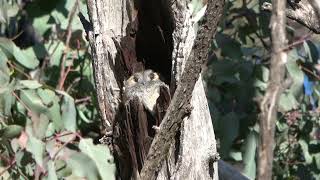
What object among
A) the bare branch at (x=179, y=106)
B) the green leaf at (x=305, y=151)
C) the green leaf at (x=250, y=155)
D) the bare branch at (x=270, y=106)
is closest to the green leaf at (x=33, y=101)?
the green leaf at (x=250, y=155)

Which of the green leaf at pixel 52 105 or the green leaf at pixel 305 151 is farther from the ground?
the green leaf at pixel 52 105

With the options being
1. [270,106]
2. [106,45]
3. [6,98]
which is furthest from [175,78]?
[6,98]

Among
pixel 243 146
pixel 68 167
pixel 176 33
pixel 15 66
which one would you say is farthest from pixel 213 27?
pixel 15 66

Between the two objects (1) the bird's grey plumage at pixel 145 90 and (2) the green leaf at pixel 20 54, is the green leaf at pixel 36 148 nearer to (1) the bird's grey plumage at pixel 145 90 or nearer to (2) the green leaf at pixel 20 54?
(2) the green leaf at pixel 20 54

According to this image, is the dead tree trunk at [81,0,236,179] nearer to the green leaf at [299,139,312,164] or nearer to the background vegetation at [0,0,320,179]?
the background vegetation at [0,0,320,179]

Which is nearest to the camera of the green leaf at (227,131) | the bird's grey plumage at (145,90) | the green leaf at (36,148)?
the bird's grey plumage at (145,90)

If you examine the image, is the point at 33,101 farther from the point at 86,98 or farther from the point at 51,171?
the point at 86,98

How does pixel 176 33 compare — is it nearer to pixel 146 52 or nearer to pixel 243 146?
pixel 146 52

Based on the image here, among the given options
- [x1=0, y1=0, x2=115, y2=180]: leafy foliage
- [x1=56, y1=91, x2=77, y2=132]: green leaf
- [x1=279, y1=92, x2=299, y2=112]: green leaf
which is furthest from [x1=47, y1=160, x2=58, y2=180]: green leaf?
[x1=279, y1=92, x2=299, y2=112]: green leaf
